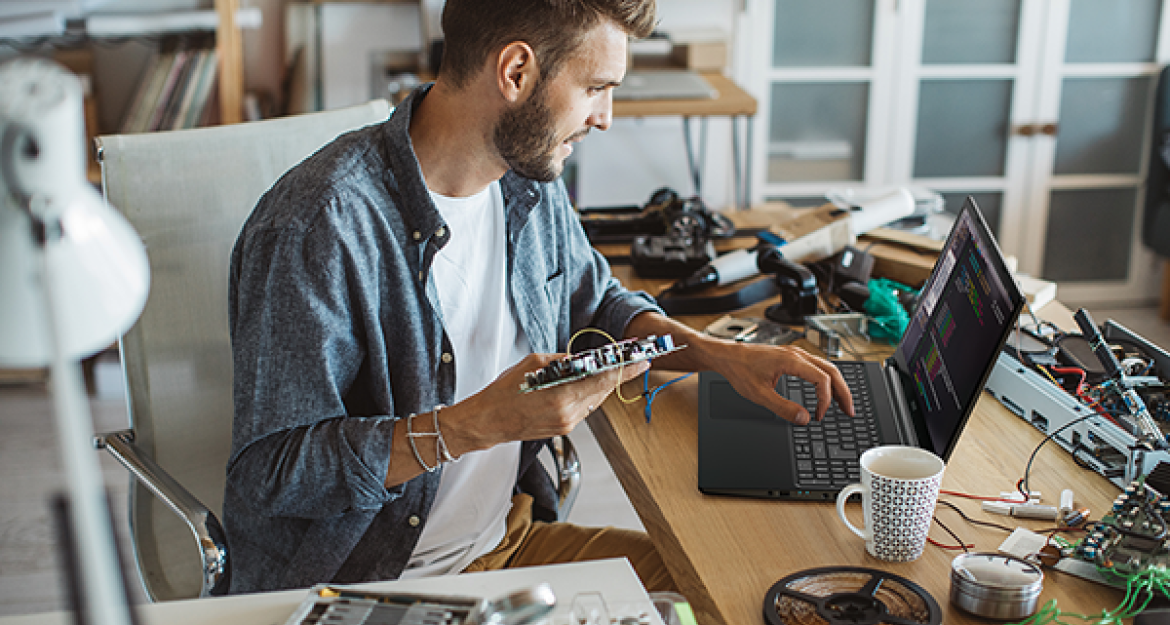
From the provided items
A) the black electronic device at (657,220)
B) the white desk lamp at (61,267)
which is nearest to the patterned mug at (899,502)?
the white desk lamp at (61,267)

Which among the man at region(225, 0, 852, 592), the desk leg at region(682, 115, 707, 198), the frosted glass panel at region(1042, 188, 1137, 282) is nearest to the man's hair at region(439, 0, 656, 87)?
the man at region(225, 0, 852, 592)

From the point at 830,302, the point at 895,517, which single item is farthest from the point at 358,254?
the point at 830,302

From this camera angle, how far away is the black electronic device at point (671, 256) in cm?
184

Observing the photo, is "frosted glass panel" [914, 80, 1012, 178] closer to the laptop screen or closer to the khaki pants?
the laptop screen

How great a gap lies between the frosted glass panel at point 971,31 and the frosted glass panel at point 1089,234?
63 cm

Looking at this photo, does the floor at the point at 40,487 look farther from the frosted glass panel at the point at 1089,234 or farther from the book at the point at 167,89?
the book at the point at 167,89

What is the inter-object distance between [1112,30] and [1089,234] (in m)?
0.77

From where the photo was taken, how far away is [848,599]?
0.86 meters

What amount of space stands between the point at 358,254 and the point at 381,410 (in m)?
0.19

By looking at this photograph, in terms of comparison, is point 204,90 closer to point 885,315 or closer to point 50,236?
point 885,315

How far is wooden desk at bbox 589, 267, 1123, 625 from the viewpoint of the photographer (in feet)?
2.91

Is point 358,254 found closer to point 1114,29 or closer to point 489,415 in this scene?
point 489,415

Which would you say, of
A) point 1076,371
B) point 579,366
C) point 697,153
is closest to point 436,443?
point 579,366

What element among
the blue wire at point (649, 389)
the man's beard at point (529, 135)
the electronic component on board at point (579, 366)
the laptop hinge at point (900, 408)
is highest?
the man's beard at point (529, 135)
